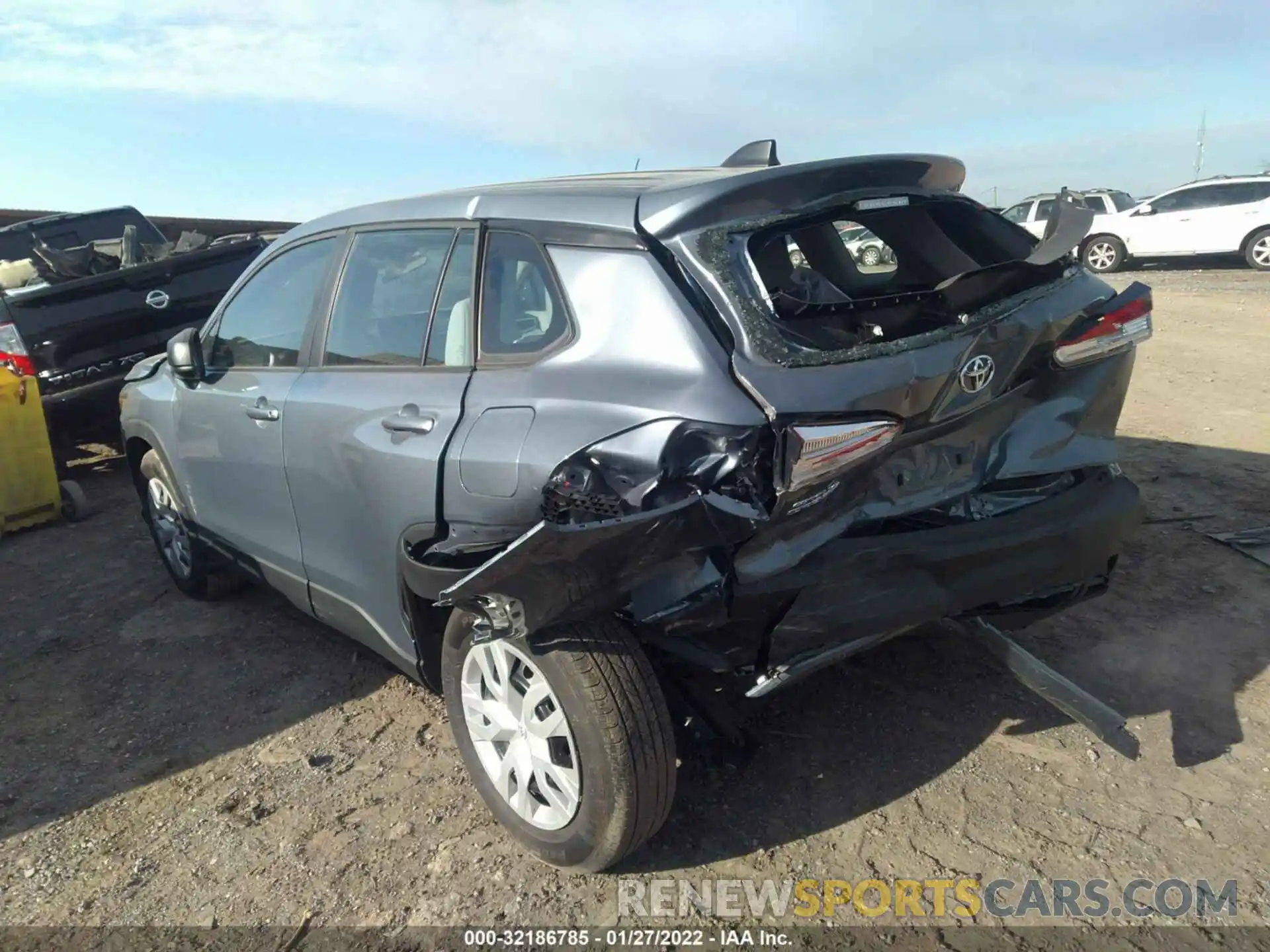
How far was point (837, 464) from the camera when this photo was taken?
86.7 inches

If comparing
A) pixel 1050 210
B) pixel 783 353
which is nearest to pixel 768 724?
pixel 783 353

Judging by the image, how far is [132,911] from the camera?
8.55 feet

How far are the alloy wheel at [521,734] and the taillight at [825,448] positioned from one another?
0.86 m

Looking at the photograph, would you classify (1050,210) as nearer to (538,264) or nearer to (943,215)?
(943,215)

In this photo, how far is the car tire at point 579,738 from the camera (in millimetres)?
2324

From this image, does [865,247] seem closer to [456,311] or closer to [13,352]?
[456,311]

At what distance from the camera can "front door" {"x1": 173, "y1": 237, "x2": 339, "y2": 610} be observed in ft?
11.3

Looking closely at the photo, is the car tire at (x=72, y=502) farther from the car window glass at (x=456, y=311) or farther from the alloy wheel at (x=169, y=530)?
the car window glass at (x=456, y=311)

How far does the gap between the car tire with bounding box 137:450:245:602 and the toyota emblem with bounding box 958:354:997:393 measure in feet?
11.0

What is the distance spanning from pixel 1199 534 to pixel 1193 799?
2124 millimetres

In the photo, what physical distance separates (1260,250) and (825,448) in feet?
62.5

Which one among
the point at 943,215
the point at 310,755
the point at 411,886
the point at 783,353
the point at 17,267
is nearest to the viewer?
the point at 783,353

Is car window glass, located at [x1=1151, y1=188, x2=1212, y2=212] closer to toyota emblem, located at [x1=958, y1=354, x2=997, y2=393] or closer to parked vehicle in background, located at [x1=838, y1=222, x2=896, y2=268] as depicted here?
parked vehicle in background, located at [x1=838, y1=222, x2=896, y2=268]

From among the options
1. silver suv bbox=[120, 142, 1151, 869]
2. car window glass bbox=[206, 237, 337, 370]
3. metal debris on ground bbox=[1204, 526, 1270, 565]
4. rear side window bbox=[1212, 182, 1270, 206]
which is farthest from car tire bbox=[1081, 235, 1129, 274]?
car window glass bbox=[206, 237, 337, 370]
